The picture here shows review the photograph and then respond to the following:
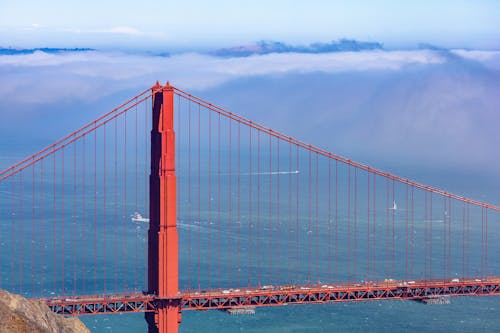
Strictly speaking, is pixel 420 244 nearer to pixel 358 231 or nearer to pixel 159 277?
pixel 358 231

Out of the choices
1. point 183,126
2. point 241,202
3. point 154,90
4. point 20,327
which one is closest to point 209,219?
point 241,202

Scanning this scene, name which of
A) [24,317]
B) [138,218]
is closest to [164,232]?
[24,317]

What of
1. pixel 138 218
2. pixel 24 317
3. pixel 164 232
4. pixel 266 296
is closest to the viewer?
pixel 24 317

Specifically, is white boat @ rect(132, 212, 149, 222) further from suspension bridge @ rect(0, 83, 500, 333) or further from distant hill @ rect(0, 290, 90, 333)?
distant hill @ rect(0, 290, 90, 333)

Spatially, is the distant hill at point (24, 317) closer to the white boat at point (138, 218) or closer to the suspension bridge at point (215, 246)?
the suspension bridge at point (215, 246)

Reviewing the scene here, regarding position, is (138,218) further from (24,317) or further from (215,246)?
(24,317)

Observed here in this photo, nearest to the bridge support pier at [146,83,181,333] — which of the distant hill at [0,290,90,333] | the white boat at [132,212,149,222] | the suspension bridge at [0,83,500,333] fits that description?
the suspension bridge at [0,83,500,333]
